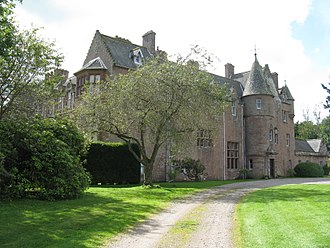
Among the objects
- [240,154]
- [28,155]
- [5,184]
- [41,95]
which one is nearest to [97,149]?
[41,95]

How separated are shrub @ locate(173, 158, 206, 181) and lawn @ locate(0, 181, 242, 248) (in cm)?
1492

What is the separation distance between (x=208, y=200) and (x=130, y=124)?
298 inches

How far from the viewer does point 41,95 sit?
1930cm

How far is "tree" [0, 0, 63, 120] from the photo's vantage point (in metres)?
17.9

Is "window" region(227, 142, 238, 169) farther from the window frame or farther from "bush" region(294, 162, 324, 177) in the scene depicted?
"bush" region(294, 162, 324, 177)

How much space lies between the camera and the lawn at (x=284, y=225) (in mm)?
7754

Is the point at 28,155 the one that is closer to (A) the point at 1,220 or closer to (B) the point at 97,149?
(A) the point at 1,220

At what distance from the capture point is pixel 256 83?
134 ft

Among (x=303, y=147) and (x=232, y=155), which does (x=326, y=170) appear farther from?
(x=232, y=155)

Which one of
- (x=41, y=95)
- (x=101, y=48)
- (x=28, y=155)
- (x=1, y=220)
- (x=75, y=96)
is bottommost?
(x=1, y=220)

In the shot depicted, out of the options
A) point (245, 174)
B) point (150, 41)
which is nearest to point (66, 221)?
point (150, 41)

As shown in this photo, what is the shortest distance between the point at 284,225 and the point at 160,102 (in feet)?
39.5

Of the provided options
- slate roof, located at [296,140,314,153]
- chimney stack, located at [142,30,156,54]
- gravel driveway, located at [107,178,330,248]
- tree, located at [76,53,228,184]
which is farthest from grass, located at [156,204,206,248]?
slate roof, located at [296,140,314,153]

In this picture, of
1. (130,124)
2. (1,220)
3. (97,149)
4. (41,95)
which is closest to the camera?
(1,220)
